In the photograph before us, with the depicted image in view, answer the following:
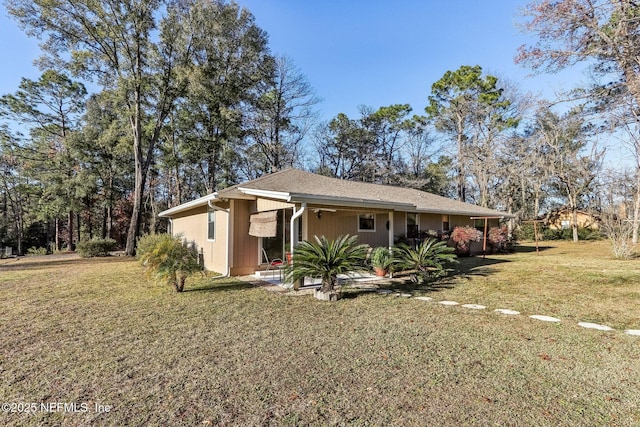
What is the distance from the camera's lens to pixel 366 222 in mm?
10898

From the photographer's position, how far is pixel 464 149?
23.9m

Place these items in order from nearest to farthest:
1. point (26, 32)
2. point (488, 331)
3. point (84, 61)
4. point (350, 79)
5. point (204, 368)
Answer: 1. point (204, 368)
2. point (488, 331)
3. point (26, 32)
4. point (84, 61)
5. point (350, 79)

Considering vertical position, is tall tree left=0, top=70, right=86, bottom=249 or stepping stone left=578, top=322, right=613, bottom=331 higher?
tall tree left=0, top=70, right=86, bottom=249

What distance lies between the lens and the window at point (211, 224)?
10.3 meters

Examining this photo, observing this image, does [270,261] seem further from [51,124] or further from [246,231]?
[51,124]

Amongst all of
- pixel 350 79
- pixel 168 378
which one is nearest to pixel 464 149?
pixel 350 79

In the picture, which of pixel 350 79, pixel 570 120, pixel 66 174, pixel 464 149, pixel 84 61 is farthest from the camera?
pixel 464 149

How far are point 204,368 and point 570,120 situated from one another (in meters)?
8.43

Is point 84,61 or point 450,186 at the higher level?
point 84,61

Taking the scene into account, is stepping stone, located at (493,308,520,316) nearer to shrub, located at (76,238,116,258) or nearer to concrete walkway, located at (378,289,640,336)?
concrete walkway, located at (378,289,640,336)

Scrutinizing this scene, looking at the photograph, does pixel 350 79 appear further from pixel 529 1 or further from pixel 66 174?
pixel 66 174

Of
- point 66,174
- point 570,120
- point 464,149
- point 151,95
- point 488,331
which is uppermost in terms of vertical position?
point 151,95

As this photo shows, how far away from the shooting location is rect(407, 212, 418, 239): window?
13.4 m

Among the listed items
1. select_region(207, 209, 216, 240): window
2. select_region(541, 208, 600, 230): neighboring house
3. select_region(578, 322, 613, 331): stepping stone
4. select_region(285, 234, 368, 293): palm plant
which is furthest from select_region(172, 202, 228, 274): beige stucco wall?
select_region(541, 208, 600, 230): neighboring house
